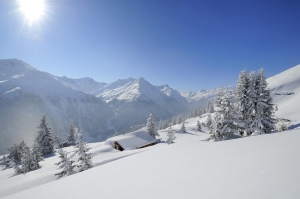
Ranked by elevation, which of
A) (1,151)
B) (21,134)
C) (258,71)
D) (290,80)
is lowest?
(1,151)

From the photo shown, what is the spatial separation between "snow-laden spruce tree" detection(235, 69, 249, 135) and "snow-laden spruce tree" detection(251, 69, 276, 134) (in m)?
1.36

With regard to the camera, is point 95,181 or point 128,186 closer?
point 128,186

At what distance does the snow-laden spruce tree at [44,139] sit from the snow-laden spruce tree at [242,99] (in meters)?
51.0

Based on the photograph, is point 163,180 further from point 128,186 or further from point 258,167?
point 258,167

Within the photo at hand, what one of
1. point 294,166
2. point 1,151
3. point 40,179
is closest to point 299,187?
point 294,166

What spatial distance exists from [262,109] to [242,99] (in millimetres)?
3208

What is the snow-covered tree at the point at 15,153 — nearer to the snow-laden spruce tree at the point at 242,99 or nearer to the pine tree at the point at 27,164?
the pine tree at the point at 27,164

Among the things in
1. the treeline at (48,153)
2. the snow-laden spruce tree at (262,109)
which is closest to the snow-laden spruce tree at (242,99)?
the snow-laden spruce tree at (262,109)

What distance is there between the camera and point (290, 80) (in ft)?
282

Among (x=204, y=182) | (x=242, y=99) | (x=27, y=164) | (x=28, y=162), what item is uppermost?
(x=242, y=99)

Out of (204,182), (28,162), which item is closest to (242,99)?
(204,182)

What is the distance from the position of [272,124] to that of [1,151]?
8428 inches

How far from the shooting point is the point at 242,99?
24.0 m

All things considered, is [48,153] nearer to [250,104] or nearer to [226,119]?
[226,119]
